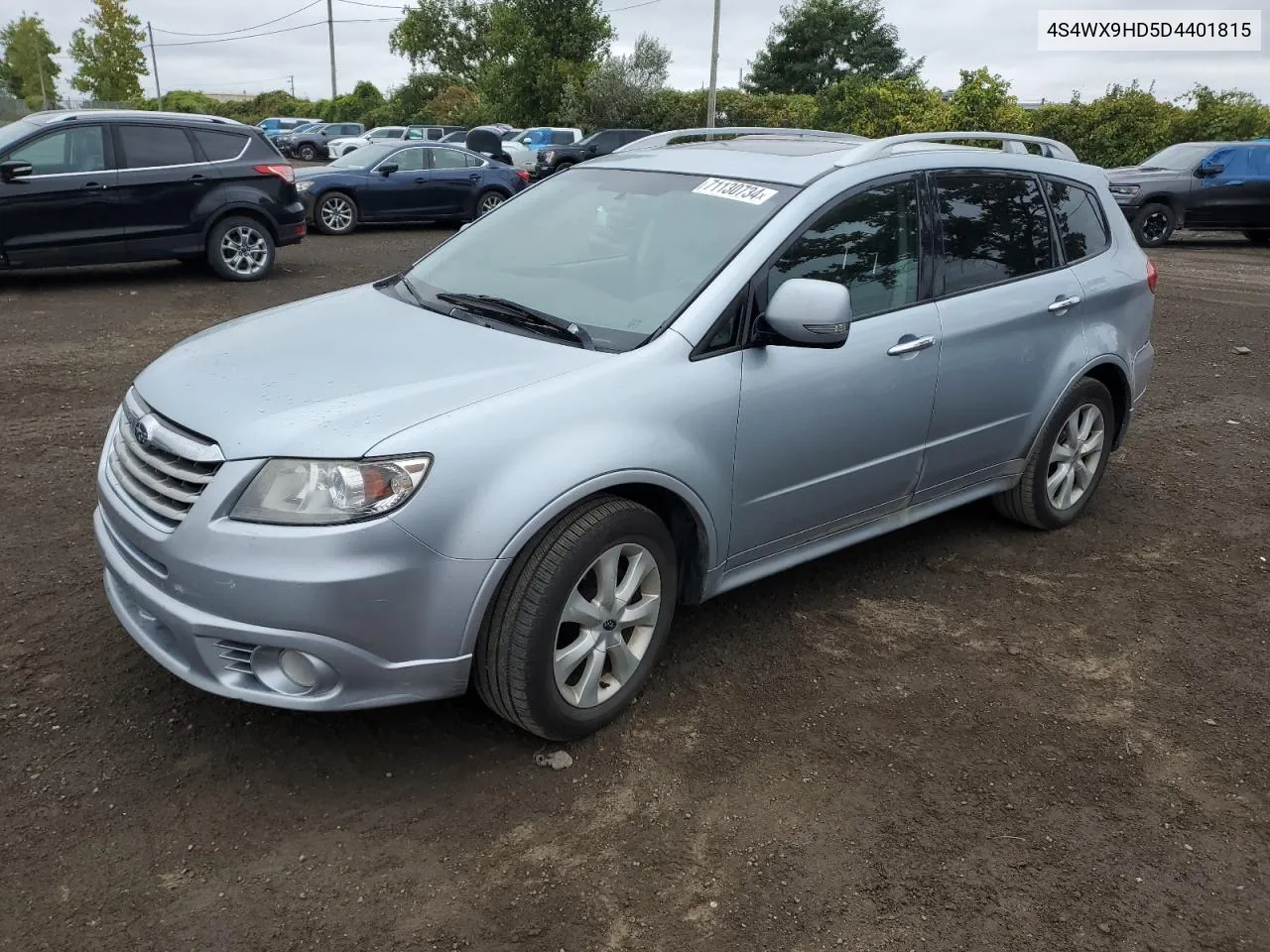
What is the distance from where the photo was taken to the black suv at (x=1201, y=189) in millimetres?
16172

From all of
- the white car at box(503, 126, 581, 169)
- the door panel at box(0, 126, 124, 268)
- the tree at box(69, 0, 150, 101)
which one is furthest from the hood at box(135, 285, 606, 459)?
the tree at box(69, 0, 150, 101)

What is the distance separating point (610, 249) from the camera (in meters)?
3.84

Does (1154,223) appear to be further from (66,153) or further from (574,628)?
(574,628)

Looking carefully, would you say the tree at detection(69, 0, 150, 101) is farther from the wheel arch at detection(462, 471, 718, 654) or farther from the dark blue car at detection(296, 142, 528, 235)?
the wheel arch at detection(462, 471, 718, 654)

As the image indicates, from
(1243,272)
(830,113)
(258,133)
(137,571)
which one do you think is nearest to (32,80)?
(830,113)

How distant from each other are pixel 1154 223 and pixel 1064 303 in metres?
13.9

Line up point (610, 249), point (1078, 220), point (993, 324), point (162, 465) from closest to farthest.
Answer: point (162, 465)
point (610, 249)
point (993, 324)
point (1078, 220)

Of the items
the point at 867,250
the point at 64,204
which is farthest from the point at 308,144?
the point at 867,250

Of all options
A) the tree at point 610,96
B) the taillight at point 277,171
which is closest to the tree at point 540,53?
the tree at point 610,96

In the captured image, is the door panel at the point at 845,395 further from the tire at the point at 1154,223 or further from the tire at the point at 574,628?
the tire at the point at 1154,223

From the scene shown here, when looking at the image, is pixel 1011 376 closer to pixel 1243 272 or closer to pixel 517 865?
pixel 517 865

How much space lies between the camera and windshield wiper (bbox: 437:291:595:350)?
338 centimetres

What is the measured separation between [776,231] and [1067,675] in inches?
72.8

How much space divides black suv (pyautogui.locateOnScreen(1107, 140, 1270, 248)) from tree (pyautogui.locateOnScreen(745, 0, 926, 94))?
4009 cm
